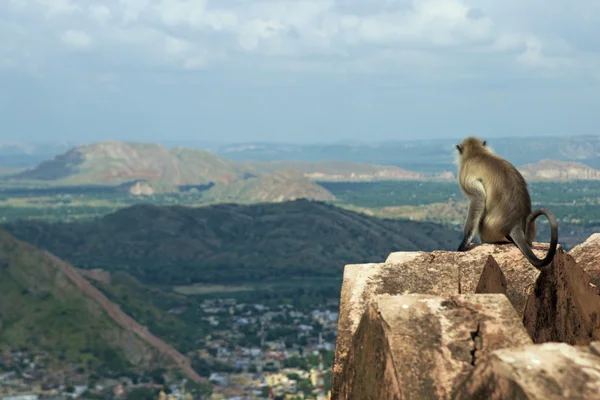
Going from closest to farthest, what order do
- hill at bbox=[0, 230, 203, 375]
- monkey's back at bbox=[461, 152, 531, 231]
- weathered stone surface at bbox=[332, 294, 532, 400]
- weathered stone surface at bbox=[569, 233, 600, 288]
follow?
weathered stone surface at bbox=[332, 294, 532, 400] < weathered stone surface at bbox=[569, 233, 600, 288] < monkey's back at bbox=[461, 152, 531, 231] < hill at bbox=[0, 230, 203, 375]

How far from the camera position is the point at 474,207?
13242 mm

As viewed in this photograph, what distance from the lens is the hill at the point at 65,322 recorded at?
93.7 metres

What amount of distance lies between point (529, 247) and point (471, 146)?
113 inches

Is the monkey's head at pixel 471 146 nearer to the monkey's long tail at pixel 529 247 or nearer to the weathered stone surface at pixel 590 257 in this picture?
the monkey's long tail at pixel 529 247

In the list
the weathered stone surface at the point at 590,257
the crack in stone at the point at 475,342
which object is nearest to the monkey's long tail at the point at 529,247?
the weathered stone surface at the point at 590,257

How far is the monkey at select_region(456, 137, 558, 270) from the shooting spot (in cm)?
1235

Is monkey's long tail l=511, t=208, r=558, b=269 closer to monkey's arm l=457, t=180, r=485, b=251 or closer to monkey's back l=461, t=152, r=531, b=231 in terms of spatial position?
monkey's back l=461, t=152, r=531, b=231

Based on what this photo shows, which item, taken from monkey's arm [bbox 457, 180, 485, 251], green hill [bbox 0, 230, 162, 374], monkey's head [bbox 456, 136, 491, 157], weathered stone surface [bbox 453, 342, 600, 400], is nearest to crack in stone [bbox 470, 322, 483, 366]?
weathered stone surface [bbox 453, 342, 600, 400]

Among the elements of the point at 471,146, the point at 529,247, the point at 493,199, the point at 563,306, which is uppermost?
the point at 471,146

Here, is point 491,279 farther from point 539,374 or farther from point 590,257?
point 539,374

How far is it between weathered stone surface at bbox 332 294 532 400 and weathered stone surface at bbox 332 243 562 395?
89.1 inches

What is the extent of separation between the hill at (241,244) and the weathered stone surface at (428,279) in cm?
14709

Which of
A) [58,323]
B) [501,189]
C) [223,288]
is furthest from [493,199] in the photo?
[223,288]

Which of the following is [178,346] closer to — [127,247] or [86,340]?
[86,340]
